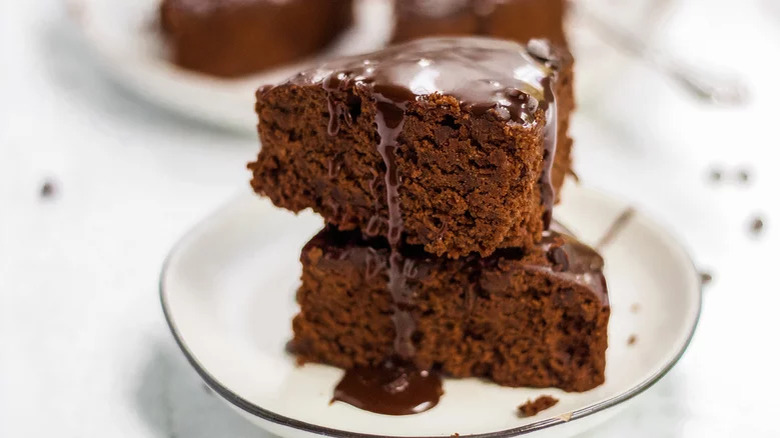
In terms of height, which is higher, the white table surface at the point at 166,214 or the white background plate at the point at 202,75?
the white background plate at the point at 202,75

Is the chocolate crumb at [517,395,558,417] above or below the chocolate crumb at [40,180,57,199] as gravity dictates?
above

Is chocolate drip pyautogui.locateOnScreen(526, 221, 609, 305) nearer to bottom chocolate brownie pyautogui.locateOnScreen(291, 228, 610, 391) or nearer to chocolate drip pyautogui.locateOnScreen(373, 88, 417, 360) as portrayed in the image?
bottom chocolate brownie pyautogui.locateOnScreen(291, 228, 610, 391)

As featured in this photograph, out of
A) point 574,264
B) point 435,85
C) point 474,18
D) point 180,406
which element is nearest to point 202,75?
point 474,18

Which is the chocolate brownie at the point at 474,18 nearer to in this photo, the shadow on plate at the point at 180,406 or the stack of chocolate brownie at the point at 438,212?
the stack of chocolate brownie at the point at 438,212

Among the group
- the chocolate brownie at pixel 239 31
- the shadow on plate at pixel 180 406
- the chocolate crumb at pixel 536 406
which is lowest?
the shadow on plate at pixel 180 406

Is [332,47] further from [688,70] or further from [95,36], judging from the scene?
[688,70]

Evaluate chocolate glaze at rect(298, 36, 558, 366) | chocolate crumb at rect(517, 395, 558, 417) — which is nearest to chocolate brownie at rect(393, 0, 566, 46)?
chocolate glaze at rect(298, 36, 558, 366)

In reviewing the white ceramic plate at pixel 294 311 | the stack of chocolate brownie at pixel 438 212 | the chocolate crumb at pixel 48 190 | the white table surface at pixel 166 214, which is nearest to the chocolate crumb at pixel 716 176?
the white table surface at pixel 166 214
